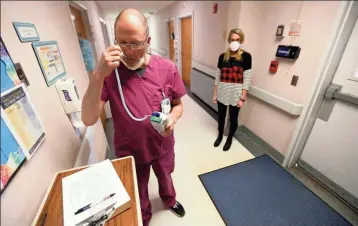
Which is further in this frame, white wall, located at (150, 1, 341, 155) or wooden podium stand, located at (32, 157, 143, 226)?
white wall, located at (150, 1, 341, 155)

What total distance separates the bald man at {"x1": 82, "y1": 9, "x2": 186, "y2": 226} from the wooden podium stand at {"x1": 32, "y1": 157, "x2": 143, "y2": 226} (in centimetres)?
20

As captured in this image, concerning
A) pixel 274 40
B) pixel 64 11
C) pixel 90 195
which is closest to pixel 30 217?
pixel 90 195

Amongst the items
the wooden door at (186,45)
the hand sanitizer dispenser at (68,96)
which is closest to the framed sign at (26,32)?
the hand sanitizer dispenser at (68,96)

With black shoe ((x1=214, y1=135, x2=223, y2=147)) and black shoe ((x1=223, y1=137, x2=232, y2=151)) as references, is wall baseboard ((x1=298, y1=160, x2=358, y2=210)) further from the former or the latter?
black shoe ((x1=214, y1=135, x2=223, y2=147))

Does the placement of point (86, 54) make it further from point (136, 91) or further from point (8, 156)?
point (8, 156)

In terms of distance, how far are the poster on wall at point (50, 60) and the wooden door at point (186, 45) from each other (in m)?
3.43

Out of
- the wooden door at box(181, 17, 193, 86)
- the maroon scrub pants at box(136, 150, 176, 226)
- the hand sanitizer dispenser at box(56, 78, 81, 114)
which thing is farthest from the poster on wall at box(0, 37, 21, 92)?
the wooden door at box(181, 17, 193, 86)

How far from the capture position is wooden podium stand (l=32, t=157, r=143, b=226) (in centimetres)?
60

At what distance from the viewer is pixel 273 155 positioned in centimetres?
200

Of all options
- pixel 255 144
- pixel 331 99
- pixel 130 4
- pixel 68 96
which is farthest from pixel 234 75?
pixel 130 4

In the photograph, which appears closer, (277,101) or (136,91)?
(136,91)

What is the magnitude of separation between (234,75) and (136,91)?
1.32m

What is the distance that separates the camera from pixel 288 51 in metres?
1.59

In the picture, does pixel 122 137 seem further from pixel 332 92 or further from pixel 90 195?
pixel 332 92
